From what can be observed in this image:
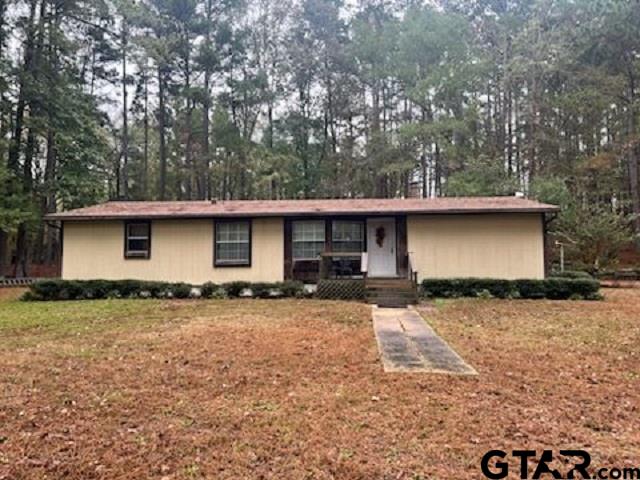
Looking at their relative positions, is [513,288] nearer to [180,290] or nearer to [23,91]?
[180,290]

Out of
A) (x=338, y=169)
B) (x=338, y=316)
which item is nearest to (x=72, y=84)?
(x=338, y=169)

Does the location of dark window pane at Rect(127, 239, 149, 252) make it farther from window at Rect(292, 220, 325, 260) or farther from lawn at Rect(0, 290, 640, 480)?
lawn at Rect(0, 290, 640, 480)

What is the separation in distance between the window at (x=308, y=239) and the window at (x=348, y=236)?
1.48 ft

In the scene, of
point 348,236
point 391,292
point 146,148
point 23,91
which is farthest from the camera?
point 146,148

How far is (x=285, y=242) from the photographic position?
43.5 ft

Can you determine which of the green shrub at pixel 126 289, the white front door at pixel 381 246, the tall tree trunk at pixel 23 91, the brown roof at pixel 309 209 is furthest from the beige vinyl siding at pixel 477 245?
the tall tree trunk at pixel 23 91

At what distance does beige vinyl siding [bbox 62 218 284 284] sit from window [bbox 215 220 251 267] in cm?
16

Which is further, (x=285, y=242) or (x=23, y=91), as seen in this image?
(x=23, y=91)

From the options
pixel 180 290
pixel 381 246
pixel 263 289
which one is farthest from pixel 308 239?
pixel 180 290

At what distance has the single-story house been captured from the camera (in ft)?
42.2

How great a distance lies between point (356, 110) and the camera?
26.4 metres

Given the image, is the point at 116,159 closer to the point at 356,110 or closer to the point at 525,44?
the point at 356,110

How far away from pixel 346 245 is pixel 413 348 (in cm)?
743

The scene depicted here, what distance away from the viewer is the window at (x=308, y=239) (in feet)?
43.8
